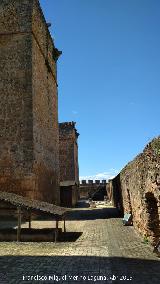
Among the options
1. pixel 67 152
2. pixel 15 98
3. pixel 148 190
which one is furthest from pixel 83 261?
pixel 67 152

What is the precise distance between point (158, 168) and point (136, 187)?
13.7 ft

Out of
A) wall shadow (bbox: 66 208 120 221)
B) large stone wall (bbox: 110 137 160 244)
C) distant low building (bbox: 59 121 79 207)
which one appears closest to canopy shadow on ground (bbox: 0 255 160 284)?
large stone wall (bbox: 110 137 160 244)

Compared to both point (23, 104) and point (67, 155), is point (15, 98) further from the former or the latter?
point (67, 155)

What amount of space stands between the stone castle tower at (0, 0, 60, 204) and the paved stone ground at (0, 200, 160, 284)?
24.5 ft

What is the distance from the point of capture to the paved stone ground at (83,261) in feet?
22.5

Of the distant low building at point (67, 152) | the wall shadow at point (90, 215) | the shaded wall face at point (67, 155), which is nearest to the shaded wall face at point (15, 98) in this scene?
the wall shadow at point (90, 215)

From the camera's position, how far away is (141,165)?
36.8 feet

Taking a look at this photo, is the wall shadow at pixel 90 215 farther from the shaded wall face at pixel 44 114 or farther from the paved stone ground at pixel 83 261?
the paved stone ground at pixel 83 261

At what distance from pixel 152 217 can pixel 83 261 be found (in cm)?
334

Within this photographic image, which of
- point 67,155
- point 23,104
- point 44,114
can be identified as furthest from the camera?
point 67,155

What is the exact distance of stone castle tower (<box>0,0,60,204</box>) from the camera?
18.5 metres

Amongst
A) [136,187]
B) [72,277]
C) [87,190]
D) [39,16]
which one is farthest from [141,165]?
[87,190]

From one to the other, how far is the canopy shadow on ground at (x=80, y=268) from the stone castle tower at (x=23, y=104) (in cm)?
979

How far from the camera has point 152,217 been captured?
10672 mm
